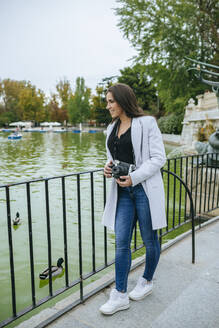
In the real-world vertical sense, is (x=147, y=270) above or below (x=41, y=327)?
above

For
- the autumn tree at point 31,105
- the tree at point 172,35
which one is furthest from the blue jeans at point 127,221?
the autumn tree at point 31,105

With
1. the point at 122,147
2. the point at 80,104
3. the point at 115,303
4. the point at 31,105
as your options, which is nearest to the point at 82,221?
the point at 115,303

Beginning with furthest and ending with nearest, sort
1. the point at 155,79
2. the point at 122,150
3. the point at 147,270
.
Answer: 1. the point at 155,79
2. the point at 147,270
3. the point at 122,150

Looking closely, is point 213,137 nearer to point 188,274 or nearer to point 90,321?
point 188,274

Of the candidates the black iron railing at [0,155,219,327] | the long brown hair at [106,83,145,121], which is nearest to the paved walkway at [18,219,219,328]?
the black iron railing at [0,155,219,327]

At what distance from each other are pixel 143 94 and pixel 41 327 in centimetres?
4768

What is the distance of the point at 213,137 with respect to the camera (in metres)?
6.91

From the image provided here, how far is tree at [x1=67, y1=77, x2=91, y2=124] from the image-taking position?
71.3 m

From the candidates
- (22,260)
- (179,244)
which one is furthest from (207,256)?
(22,260)

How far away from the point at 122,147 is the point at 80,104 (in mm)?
70907

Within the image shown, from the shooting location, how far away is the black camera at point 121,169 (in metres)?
2.11

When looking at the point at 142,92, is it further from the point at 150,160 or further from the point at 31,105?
the point at 150,160

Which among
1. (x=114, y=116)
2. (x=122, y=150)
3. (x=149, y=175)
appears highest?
(x=114, y=116)

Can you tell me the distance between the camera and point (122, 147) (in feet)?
7.16
